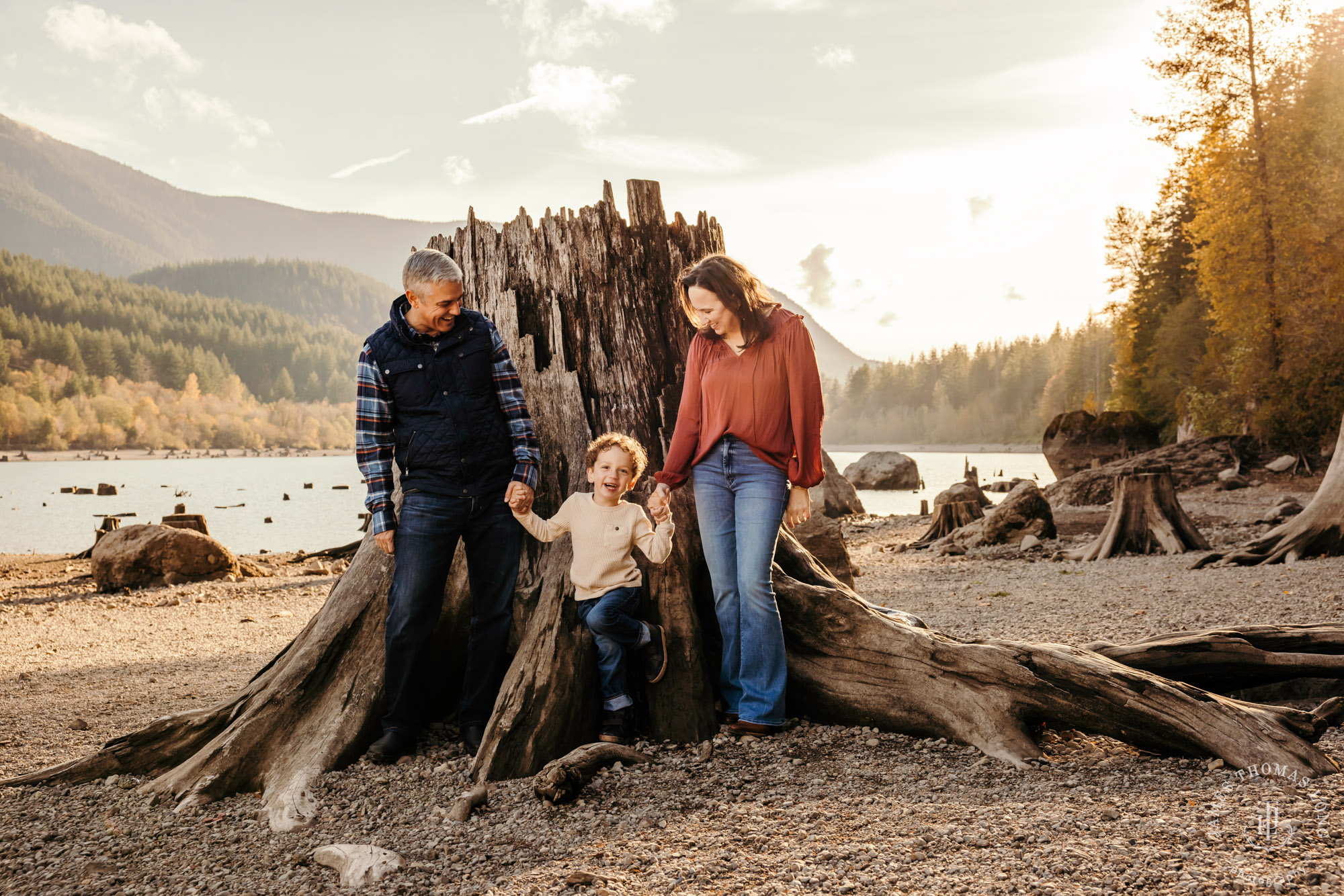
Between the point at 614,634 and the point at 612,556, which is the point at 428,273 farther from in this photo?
the point at 614,634

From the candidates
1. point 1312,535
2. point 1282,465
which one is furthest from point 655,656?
point 1282,465

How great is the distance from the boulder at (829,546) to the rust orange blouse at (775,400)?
6.23 m

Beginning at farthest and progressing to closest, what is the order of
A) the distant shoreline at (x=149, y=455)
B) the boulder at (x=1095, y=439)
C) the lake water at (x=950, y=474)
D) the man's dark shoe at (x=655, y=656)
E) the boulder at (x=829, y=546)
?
the distant shoreline at (x=149, y=455), the lake water at (x=950, y=474), the boulder at (x=1095, y=439), the boulder at (x=829, y=546), the man's dark shoe at (x=655, y=656)

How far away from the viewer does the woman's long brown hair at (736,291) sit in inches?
144

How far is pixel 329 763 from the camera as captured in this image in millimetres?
3555

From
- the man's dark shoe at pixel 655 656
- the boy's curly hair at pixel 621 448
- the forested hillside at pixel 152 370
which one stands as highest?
the forested hillside at pixel 152 370

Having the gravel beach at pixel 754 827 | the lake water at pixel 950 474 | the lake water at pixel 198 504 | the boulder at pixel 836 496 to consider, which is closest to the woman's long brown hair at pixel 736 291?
the gravel beach at pixel 754 827

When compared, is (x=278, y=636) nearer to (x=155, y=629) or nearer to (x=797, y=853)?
(x=155, y=629)

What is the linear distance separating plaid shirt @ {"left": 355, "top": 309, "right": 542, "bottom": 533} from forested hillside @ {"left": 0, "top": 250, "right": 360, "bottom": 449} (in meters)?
126

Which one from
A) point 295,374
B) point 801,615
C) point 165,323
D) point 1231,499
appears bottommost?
point 1231,499

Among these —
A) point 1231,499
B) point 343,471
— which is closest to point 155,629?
point 1231,499

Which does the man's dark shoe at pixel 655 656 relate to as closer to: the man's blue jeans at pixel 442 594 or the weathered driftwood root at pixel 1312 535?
the man's blue jeans at pixel 442 594

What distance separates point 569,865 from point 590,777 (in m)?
0.62

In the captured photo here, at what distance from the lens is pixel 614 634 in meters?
3.63
